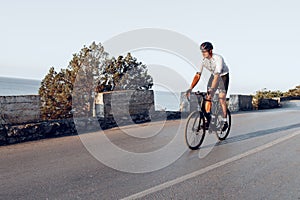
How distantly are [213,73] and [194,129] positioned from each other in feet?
3.95

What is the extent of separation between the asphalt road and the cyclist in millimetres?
1076

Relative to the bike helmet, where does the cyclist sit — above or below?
below

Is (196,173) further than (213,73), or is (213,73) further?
(213,73)

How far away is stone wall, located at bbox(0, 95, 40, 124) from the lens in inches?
239

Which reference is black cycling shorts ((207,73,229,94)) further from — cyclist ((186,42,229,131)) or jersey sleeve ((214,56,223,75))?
jersey sleeve ((214,56,223,75))

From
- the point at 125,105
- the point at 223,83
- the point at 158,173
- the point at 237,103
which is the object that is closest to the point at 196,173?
the point at 158,173


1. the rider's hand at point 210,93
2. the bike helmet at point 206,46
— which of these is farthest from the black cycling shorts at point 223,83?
the bike helmet at point 206,46

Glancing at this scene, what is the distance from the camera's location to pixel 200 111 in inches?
225

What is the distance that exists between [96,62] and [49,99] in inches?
221

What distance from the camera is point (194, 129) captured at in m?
5.70

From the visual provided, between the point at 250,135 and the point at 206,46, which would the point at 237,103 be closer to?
the point at 250,135

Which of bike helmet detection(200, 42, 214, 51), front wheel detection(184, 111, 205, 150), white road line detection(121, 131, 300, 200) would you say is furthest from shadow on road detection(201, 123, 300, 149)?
bike helmet detection(200, 42, 214, 51)

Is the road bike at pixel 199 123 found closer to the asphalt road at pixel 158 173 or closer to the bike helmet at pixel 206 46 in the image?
the asphalt road at pixel 158 173

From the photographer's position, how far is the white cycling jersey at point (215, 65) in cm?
562
